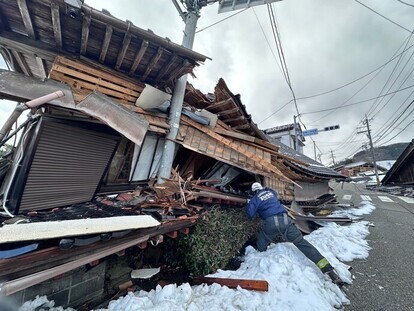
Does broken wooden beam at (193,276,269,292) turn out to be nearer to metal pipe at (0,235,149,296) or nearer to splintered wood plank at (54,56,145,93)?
metal pipe at (0,235,149,296)

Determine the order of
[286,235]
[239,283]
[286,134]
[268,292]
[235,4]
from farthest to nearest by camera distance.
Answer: [286,134] → [235,4] → [286,235] → [239,283] → [268,292]

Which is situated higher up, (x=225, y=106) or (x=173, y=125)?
(x=225, y=106)

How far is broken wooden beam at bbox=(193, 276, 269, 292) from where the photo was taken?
11.0ft

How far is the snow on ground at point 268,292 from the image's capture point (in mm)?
2879

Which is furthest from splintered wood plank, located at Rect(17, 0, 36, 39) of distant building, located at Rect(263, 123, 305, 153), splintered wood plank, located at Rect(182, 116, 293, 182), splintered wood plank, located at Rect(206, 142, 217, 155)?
distant building, located at Rect(263, 123, 305, 153)

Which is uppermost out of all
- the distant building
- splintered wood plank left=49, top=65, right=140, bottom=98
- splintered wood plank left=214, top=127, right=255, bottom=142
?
the distant building

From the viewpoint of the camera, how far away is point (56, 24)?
3094mm

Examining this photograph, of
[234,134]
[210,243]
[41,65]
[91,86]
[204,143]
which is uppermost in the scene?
[41,65]

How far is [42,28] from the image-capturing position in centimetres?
326

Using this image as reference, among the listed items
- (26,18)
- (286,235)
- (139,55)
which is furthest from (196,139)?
(26,18)

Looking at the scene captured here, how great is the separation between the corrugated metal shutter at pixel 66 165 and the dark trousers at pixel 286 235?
14.5 feet

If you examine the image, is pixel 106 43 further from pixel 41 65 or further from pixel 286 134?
pixel 286 134

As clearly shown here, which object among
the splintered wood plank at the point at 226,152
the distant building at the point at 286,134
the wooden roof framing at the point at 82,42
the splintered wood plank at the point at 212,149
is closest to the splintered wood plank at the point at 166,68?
the wooden roof framing at the point at 82,42

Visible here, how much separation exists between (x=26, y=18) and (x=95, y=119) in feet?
6.09
